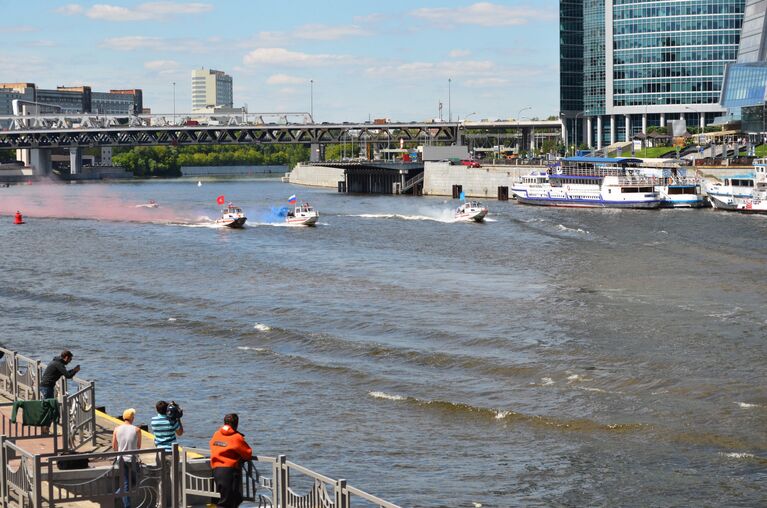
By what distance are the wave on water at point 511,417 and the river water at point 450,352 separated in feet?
0.28

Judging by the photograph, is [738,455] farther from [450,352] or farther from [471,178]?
[471,178]

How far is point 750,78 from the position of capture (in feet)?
608

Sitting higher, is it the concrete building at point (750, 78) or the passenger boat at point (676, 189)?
the concrete building at point (750, 78)

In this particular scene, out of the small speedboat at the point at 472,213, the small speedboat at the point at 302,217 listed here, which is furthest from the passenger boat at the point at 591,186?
the small speedboat at the point at 302,217

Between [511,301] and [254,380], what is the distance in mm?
22285

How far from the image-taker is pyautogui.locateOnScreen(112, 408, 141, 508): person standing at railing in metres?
20.6

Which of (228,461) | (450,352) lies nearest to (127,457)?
(228,461)

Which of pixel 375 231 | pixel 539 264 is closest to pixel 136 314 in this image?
pixel 539 264

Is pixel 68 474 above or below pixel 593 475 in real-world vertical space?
above

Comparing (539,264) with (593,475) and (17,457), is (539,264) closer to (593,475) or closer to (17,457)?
(593,475)

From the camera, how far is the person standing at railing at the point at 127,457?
20625 millimetres

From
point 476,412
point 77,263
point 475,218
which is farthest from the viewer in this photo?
point 475,218

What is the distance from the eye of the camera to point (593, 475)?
30109 millimetres

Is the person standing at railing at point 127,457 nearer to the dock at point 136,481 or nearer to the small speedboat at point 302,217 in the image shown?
the dock at point 136,481
